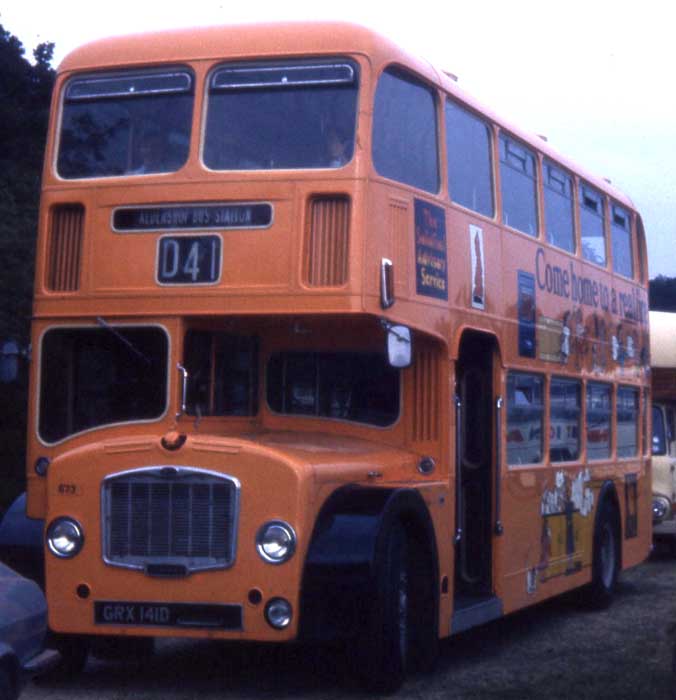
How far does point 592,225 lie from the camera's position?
17.3m

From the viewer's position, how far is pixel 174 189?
11.1 metres

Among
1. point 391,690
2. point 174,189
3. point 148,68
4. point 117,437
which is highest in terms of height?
point 148,68

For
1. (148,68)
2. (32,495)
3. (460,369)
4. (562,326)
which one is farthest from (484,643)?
(148,68)

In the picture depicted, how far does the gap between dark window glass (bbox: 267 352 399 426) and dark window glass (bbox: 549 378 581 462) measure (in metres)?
3.57

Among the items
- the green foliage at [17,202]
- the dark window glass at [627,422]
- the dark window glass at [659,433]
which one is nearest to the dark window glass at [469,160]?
the dark window glass at [627,422]

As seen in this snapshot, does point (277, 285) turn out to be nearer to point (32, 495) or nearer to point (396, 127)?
point (396, 127)

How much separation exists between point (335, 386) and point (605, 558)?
6.06 m

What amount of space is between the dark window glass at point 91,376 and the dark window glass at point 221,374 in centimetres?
30

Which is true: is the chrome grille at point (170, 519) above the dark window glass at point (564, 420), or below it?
below

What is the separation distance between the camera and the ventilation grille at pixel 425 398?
12.0 meters

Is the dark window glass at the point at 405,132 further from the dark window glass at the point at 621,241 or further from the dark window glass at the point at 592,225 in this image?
the dark window glass at the point at 621,241

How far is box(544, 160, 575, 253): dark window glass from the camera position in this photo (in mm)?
15492

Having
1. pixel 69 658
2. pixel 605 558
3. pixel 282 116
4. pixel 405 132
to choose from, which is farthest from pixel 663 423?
pixel 69 658

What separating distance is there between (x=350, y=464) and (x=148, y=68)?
307cm
